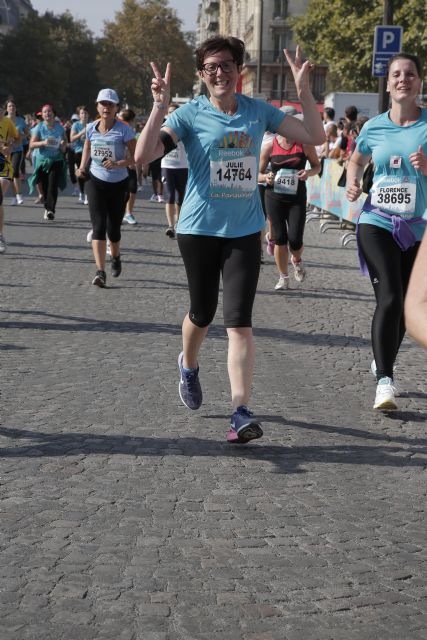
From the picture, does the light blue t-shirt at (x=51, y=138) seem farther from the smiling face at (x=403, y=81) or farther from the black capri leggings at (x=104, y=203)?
the smiling face at (x=403, y=81)

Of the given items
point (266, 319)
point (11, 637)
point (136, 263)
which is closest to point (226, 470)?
point (11, 637)

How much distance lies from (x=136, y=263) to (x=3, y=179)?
189 centimetres

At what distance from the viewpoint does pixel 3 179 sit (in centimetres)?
1559

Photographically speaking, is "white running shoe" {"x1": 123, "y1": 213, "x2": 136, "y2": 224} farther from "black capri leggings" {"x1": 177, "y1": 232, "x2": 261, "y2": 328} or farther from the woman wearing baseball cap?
"black capri leggings" {"x1": 177, "y1": 232, "x2": 261, "y2": 328}

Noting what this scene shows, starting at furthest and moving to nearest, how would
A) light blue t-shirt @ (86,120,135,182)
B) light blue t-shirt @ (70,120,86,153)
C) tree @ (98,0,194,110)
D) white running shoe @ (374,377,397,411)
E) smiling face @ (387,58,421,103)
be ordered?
tree @ (98,0,194,110) → light blue t-shirt @ (70,120,86,153) → light blue t-shirt @ (86,120,135,182) → smiling face @ (387,58,421,103) → white running shoe @ (374,377,397,411)

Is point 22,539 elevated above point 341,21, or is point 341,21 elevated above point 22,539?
point 341,21

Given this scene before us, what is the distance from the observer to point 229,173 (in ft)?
20.6

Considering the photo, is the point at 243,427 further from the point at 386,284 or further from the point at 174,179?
the point at 174,179

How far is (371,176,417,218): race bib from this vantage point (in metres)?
7.20

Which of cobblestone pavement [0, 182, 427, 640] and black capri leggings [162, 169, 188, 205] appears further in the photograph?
black capri leggings [162, 169, 188, 205]

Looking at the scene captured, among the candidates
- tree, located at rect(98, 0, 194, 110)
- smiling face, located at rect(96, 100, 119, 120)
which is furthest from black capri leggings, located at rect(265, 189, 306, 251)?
tree, located at rect(98, 0, 194, 110)

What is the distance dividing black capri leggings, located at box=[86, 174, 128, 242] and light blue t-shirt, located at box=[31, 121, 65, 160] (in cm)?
921

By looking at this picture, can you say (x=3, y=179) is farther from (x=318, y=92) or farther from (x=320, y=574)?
(x=318, y=92)

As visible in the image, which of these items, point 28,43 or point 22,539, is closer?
point 22,539
